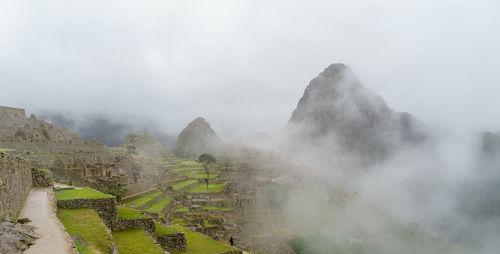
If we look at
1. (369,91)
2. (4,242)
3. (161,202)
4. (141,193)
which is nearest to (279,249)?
(161,202)

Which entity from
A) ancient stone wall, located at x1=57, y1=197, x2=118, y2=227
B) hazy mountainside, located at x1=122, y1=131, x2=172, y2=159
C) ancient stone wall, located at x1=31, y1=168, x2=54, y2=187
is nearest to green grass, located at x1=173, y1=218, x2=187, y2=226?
ancient stone wall, located at x1=31, y1=168, x2=54, y2=187

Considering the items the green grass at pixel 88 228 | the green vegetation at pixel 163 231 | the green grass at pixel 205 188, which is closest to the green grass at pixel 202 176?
the green grass at pixel 205 188

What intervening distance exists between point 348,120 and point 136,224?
124693mm

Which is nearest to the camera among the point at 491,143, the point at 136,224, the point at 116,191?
the point at 136,224

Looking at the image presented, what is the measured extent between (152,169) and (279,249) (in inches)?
926

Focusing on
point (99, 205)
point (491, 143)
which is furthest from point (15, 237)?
point (491, 143)

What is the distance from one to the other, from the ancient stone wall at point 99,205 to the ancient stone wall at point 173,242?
2416 mm

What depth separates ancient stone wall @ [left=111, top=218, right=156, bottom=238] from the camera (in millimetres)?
11336

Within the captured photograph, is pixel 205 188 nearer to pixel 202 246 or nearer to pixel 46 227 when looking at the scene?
pixel 202 246

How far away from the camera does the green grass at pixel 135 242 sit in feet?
30.6

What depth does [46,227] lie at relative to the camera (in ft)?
26.5

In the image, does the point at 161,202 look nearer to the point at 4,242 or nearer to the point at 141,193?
the point at 141,193

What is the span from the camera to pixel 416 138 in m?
107

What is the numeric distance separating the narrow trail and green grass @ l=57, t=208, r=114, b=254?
42cm
